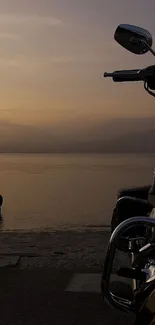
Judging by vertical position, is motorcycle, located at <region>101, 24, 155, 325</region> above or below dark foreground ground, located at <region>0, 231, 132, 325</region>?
above

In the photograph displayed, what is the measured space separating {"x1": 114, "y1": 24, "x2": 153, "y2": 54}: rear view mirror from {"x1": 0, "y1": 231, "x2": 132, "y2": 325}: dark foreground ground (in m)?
2.79

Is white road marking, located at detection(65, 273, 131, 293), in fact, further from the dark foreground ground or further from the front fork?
the front fork

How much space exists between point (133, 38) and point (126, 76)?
32cm

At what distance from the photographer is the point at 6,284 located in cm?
574

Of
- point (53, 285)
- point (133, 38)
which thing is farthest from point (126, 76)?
point (53, 285)

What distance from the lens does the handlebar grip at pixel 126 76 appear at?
2.64 metres

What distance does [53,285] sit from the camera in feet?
18.5

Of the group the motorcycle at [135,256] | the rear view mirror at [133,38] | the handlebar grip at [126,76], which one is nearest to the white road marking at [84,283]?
the motorcycle at [135,256]

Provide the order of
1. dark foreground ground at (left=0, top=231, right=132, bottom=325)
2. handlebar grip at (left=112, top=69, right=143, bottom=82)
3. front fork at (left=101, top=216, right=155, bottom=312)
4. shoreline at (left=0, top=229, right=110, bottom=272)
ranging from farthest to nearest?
shoreline at (left=0, top=229, right=110, bottom=272) < dark foreground ground at (left=0, top=231, right=132, bottom=325) < handlebar grip at (left=112, top=69, right=143, bottom=82) < front fork at (left=101, top=216, right=155, bottom=312)

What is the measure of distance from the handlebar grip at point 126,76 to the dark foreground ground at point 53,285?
251 centimetres

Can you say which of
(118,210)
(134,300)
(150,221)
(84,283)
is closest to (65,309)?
(84,283)

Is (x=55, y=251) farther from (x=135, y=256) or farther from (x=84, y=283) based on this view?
(x=135, y=256)

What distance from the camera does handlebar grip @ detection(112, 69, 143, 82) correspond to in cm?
264

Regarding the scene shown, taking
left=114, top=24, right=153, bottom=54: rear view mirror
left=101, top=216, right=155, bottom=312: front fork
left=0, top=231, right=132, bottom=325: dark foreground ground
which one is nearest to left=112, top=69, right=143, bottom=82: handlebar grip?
left=114, top=24, right=153, bottom=54: rear view mirror
